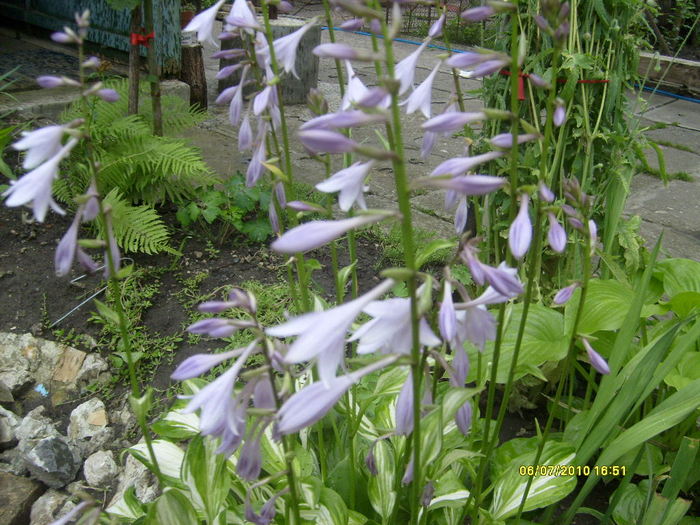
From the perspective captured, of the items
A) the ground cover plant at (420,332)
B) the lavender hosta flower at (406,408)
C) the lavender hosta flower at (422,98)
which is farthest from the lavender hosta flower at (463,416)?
the lavender hosta flower at (422,98)

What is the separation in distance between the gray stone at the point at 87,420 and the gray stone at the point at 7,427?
0.19 m

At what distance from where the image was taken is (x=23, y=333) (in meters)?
2.80

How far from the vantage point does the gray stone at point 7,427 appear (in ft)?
7.47

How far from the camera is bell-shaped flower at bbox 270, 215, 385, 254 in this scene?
0.75m

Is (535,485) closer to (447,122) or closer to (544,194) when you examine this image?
(544,194)

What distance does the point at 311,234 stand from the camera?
76cm

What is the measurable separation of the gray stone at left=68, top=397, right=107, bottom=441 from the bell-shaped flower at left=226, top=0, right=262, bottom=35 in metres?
1.71

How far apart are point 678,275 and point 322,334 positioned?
1.95m

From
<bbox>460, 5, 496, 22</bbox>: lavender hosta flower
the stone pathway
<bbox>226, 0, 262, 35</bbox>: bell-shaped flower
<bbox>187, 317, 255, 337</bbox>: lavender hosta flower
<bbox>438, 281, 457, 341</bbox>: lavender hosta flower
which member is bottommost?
the stone pathway

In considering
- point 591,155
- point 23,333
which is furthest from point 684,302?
point 23,333

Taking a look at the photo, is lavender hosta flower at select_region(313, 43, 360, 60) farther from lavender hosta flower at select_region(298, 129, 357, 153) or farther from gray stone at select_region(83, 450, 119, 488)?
gray stone at select_region(83, 450, 119, 488)

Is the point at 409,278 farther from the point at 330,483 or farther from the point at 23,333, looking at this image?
the point at 23,333

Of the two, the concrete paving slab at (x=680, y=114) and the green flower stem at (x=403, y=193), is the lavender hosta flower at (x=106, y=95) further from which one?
the concrete paving slab at (x=680, y=114)

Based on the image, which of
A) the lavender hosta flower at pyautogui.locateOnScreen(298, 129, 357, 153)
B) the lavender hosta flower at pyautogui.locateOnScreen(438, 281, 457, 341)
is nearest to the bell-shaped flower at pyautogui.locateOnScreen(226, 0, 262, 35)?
the lavender hosta flower at pyautogui.locateOnScreen(298, 129, 357, 153)
